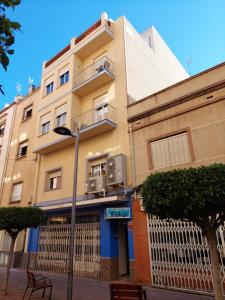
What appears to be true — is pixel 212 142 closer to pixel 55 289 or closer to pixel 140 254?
pixel 140 254

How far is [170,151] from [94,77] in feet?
21.1

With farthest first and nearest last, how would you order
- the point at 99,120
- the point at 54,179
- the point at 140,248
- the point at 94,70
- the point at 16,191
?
1. the point at 16,191
2. the point at 94,70
3. the point at 54,179
4. the point at 99,120
5. the point at 140,248

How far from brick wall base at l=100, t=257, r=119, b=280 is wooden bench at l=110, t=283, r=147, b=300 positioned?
4.97m

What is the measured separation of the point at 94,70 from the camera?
1423 centimetres

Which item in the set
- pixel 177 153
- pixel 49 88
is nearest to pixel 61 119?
pixel 49 88

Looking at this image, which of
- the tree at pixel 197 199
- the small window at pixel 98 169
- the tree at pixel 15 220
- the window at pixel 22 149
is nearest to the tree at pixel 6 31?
the tree at pixel 197 199

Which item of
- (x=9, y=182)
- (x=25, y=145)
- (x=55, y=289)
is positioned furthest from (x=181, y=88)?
(x=9, y=182)

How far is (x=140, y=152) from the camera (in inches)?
408

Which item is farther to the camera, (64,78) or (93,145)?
(64,78)

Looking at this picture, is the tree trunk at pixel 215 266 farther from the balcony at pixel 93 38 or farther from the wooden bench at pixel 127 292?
the balcony at pixel 93 38

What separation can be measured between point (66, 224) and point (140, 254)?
5.00 meters

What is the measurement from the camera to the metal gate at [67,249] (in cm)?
1060

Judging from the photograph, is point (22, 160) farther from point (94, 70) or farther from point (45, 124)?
point (94, 70)

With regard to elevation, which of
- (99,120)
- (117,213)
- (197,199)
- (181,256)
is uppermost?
(99,120)
